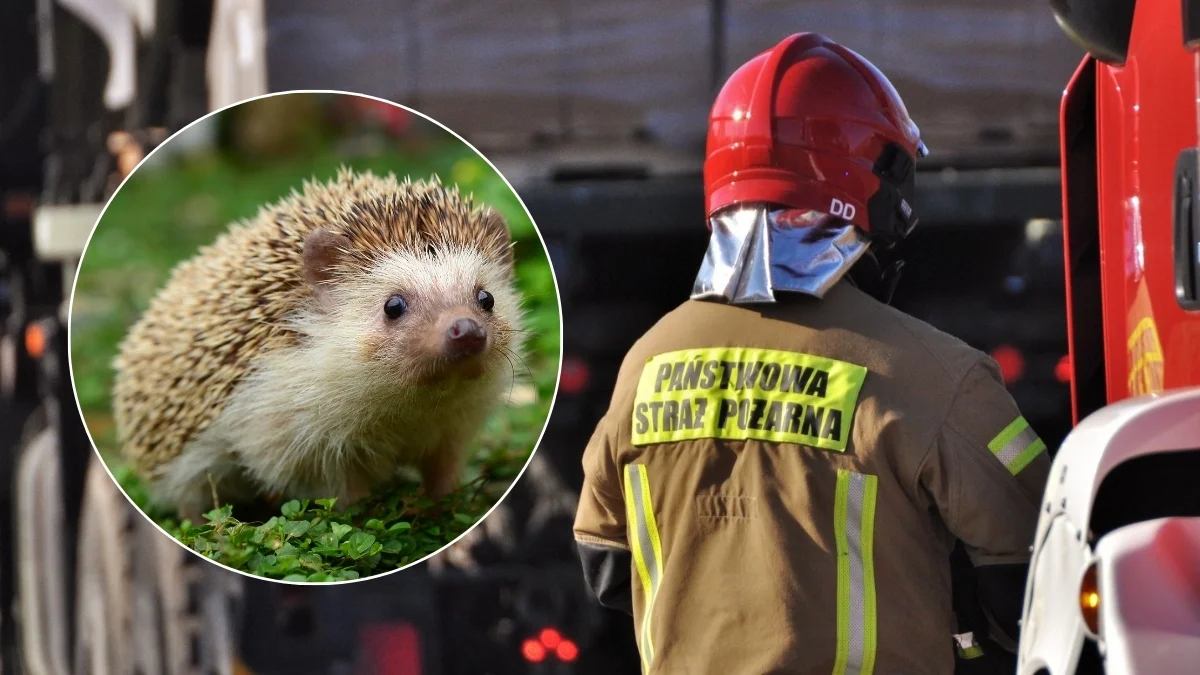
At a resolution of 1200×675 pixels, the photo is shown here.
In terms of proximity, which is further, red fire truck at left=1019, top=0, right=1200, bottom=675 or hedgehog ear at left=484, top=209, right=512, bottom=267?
hedgehog ear at left=484, top=209, right=512, bottom=267

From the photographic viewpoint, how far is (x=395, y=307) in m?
2.42

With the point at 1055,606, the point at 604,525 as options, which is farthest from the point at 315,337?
the point at 1055,606

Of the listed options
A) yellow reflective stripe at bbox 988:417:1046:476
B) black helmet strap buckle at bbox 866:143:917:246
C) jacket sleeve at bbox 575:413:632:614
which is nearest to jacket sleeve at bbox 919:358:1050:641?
yellow reflective stripe at bbox 988:417:1046:476

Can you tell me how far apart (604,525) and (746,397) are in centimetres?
51

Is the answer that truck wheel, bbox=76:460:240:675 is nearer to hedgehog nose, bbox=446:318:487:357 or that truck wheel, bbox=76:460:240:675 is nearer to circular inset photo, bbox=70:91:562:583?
circular inset photo, bbox=70:91:562:583

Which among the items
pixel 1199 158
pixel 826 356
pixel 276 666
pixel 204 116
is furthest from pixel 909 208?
pixel 276 666

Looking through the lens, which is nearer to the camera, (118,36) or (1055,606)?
(1055,606)

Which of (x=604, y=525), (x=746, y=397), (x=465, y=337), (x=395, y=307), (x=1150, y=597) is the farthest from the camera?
(x=604, y=525)

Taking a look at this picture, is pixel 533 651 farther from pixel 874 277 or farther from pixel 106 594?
pixel 874 277

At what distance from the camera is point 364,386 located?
247cm

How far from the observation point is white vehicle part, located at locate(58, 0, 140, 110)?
2.97m

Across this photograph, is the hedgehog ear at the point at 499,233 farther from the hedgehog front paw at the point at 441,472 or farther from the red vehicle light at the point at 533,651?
the red vehicle light at the point at 533,651

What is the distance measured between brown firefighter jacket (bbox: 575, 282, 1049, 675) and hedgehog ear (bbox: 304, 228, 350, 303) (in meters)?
0.71

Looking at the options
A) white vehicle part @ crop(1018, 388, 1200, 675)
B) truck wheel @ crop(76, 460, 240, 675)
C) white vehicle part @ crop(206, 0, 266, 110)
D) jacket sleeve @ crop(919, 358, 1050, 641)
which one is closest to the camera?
white vehicle part @ crop(1018, 388, 1200, 675)
